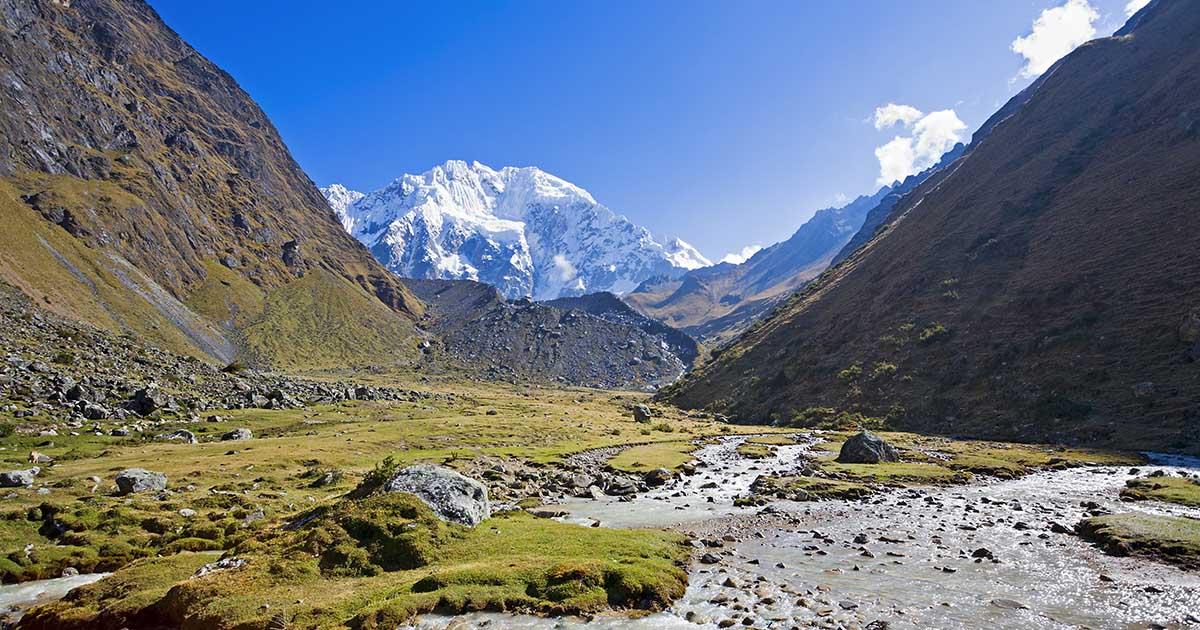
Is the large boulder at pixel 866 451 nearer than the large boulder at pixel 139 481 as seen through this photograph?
No

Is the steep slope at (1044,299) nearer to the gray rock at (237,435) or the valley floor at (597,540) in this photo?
the valley floor at (597,540)

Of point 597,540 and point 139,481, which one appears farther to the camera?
point 139,481

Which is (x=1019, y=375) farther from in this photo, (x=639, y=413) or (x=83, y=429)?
(x=83, y=429)

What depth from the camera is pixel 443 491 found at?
104 ft

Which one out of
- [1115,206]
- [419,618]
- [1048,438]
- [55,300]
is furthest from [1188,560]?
[55,300]

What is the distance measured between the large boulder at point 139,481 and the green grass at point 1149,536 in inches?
2530

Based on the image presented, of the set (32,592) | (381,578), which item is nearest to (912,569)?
(381,578)

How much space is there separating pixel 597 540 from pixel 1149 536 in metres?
31.3

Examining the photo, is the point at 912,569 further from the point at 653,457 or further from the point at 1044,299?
the point at 1044,299

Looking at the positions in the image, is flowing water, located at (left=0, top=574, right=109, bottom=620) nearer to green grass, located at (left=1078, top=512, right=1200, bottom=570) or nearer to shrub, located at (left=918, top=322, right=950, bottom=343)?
green grass, located at (left=1078, top=512, right=1200, bottom=570)

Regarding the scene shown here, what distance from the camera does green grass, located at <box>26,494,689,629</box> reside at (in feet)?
69.2

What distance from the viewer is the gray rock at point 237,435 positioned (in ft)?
236

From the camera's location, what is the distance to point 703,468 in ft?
220

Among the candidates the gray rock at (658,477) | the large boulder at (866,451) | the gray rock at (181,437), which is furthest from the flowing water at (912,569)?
the gray rock at (181,437)
